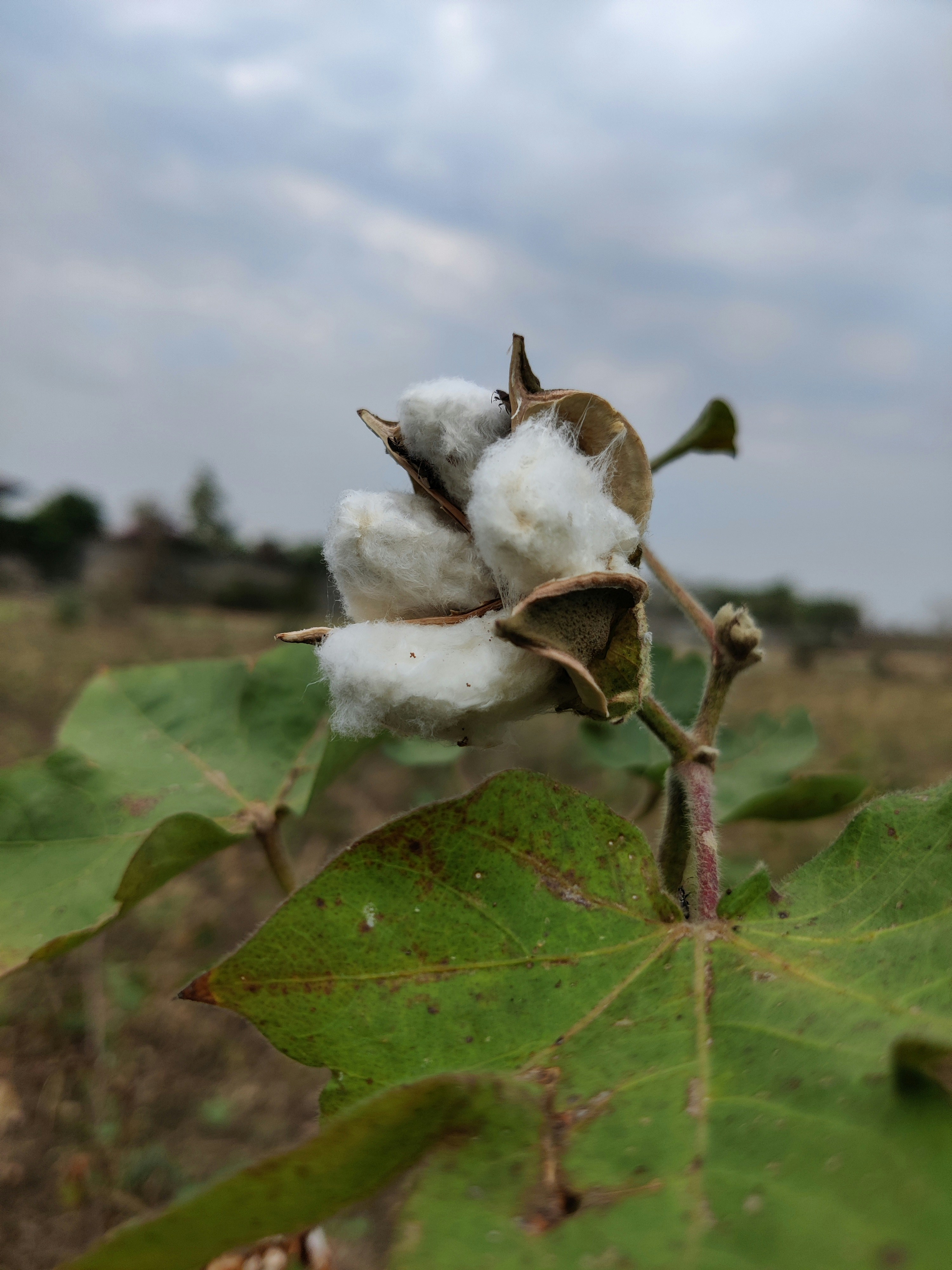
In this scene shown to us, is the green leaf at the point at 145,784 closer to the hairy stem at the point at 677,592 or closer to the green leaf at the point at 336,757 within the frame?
the green leaf at the point at 336,757

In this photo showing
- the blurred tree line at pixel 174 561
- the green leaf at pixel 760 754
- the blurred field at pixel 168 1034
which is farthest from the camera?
the blurred tree line at pixel 174 561

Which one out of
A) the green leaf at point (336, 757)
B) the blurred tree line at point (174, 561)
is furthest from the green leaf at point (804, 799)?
the blurred tree line at point (174, 561)

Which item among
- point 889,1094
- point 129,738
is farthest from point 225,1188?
point 129,738

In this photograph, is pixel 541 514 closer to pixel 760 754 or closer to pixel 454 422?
pixel 454 422

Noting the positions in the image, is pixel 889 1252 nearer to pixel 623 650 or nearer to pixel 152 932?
pixel 623 650

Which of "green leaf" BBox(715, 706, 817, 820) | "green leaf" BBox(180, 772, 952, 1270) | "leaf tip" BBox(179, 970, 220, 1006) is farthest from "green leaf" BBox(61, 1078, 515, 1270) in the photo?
"green leaf" BBox(715, 706, 817, 820)

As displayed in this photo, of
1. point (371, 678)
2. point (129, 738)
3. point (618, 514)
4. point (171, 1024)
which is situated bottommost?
point (171, 1024)

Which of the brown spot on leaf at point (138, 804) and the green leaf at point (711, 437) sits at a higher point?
the green leaf at point (711, 437)
